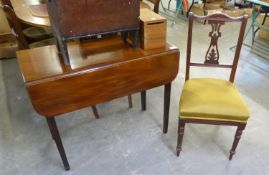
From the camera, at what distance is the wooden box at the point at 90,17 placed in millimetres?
1099

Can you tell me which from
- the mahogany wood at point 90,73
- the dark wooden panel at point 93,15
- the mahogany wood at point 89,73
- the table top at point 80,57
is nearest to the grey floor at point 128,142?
the mahogany wood at point 89,73

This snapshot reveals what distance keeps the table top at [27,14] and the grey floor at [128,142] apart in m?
0.82

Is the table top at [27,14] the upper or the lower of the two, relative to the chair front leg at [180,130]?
upper

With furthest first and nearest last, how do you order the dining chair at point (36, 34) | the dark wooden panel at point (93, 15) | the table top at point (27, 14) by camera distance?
the dining chair at point (36, 34) < the table top at point (27, 14) < the dark wooden panel at point (93, 15)

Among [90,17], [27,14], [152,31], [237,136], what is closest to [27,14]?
[27,14]

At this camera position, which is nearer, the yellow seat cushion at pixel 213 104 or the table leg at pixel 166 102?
the yellow seat cushion at pixel 213 104

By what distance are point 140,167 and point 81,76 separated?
32.1 inches

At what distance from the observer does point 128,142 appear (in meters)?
1.80

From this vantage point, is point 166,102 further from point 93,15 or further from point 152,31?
point 93,15

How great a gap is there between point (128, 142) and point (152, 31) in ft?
3.03

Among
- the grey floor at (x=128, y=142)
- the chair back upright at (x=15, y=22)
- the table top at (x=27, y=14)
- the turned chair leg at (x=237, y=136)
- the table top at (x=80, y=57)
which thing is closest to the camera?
the table top at (x=80, y=57)

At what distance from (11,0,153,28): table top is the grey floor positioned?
82 centimetres

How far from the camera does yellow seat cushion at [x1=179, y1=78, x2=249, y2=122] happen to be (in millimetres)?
1397

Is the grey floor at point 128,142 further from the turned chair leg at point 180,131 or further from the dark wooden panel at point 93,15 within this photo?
the dark wooden panel at point 93,15
